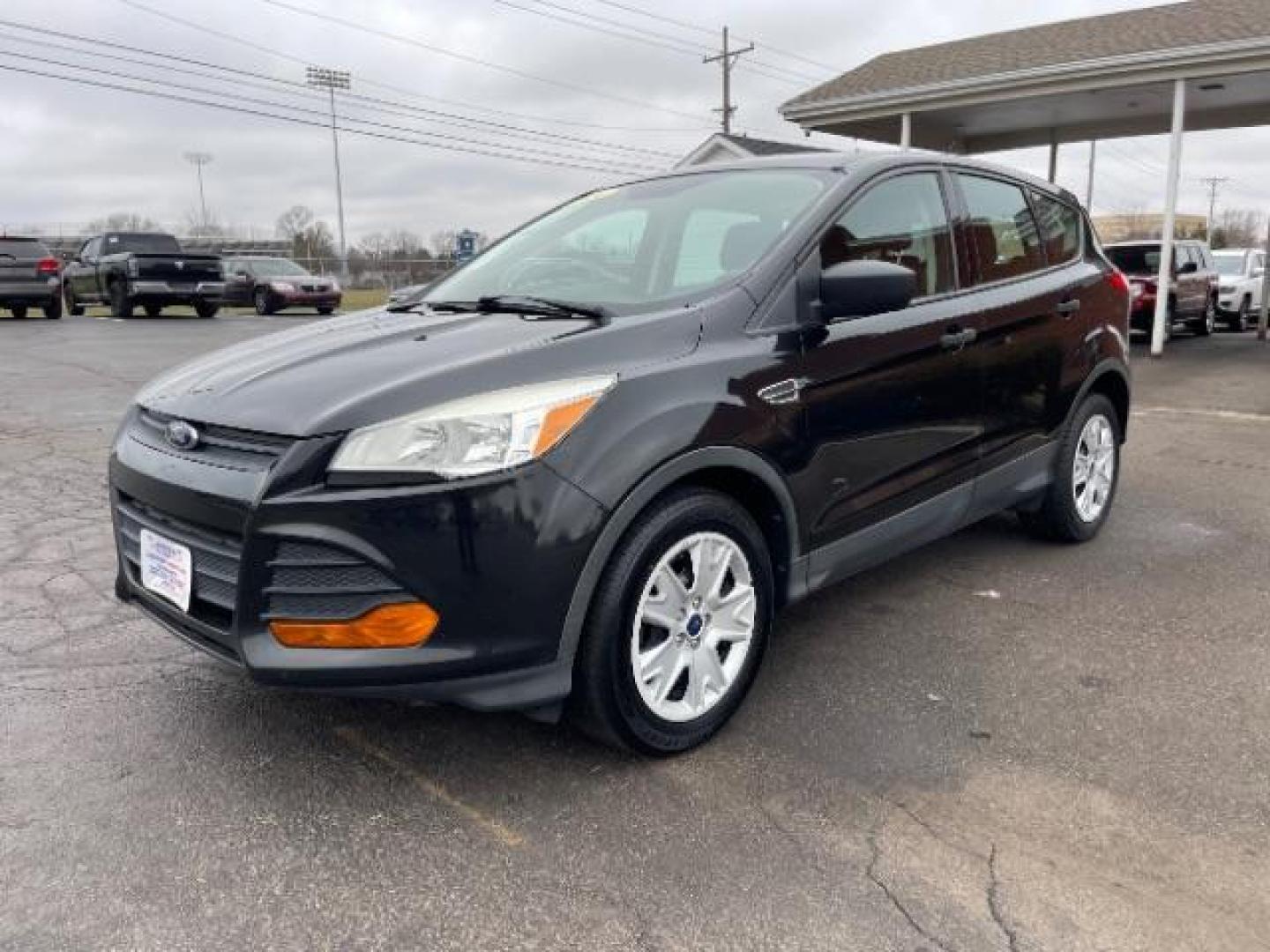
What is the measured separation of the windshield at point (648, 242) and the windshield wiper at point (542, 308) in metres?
0.08

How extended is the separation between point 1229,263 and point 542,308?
21.1 meters

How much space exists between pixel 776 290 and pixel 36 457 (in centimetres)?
556

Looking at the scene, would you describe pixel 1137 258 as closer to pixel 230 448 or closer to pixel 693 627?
pixel 693 627

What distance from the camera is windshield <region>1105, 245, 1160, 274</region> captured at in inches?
605

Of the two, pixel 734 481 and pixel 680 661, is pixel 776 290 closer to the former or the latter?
pixel 734 481

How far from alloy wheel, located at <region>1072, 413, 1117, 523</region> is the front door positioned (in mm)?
1093

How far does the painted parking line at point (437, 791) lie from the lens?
97.4 inches

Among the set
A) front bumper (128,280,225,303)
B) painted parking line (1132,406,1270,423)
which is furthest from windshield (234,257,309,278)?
painted parking line (1132,406,1270,423)

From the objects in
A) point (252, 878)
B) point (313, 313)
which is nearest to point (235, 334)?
point (313, 313)

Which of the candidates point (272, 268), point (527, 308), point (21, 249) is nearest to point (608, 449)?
point (527, 308)

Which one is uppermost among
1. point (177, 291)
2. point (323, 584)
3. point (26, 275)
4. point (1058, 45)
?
point (1058, 45)

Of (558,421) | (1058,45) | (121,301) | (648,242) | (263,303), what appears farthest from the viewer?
(263,303)

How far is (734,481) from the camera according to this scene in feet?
9.70

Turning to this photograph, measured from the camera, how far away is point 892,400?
341cm
